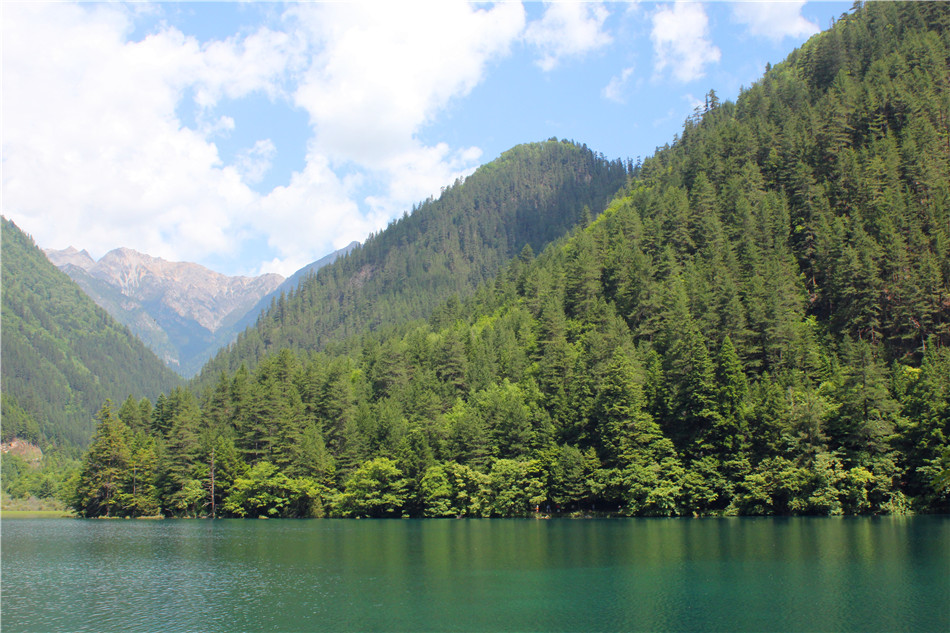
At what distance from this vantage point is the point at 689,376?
82062mm

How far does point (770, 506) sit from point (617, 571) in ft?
138

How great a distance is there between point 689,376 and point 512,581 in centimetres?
5078

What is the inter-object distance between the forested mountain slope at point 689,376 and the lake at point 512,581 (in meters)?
12.5

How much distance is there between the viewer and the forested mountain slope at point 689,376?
240ft

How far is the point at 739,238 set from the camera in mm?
107938

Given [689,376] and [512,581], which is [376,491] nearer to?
[689,376]

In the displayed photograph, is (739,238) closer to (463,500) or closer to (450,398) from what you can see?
(450,398)

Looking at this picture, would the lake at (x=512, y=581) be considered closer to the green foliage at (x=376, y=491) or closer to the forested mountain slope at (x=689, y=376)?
the forested mountain slope at (x=689, y=376)

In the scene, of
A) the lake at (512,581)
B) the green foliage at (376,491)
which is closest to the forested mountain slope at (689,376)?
the green foliage at (376,491)

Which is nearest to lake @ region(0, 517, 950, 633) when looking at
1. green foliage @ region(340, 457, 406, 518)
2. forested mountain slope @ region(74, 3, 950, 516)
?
forested mountain slope @ region(74, 3, 950, 516)

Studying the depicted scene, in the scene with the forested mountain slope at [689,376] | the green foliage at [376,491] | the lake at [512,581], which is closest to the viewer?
the lake at [512,581]

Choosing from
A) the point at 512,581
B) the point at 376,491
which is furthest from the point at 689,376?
the point at 512,581

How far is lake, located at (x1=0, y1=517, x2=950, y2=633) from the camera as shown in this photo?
29.6 meters

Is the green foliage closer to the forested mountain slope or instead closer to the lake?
the forested mountain slope
